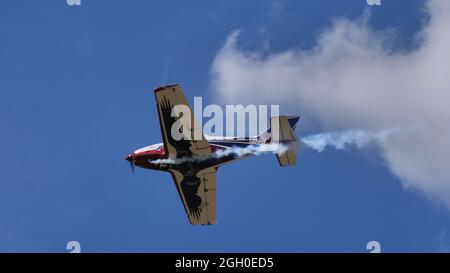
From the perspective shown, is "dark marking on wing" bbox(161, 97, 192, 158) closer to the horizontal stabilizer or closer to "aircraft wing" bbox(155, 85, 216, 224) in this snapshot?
"aircraft wing" bbox(155, 85, 216, 224)

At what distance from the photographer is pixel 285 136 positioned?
4303 cm

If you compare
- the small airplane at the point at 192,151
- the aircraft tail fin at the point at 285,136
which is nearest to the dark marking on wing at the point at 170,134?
the small airplane at the point at 192,151

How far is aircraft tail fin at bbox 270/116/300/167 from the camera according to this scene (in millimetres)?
42250

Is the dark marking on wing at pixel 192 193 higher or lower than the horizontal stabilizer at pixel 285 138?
lower

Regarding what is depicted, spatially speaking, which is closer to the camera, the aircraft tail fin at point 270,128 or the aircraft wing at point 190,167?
the aircraft wing at point 190,167

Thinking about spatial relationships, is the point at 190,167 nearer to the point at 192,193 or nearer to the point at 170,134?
the point at 170,134

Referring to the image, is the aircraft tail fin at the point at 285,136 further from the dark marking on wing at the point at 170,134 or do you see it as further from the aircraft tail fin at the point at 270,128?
the dark marking on wing at the point at 170,134

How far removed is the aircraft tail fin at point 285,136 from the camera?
1663 inches

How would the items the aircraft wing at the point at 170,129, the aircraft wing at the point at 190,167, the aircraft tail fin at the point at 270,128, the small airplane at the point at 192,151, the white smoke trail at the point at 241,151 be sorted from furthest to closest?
the aircraft tail fin at the point at 270,128 → the white smoke trail at the point at 241,151 → the small airplane at the point at 192,151 → the aircraft wing at the point at 190,167 → the aircraft wing at the point at 170,129

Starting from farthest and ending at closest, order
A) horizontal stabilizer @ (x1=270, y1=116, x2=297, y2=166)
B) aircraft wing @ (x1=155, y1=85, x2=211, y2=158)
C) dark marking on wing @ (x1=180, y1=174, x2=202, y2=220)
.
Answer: dark marking on wing @ (x1=180, y1=174, x2=202, y2=220) → horizontal stabilizer @ (x1=270, y1=116, x2=297, y2=166) → aircraft wing @ (x1=155, y1=85, x2=211, y2=158)

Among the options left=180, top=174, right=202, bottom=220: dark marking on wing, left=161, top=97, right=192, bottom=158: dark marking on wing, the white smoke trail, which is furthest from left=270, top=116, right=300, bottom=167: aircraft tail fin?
left=180, top=174, right=202, bottom=220: dark marking on wing

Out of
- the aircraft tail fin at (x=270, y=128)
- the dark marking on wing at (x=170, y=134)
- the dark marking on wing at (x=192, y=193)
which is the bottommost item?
the dark marking on wing at (x=192, y=193)

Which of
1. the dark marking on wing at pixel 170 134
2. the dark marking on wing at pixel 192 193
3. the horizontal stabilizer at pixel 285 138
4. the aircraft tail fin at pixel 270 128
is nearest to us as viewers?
the dark marking on wing at pixel 170 134
